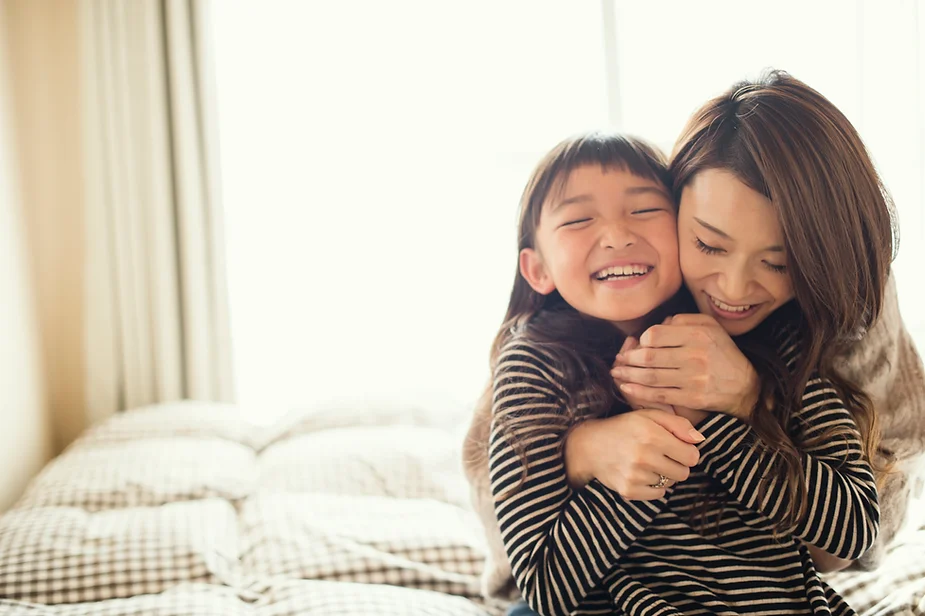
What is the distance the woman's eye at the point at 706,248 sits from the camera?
0.99 m

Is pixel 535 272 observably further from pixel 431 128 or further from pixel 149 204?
pixel 431 128

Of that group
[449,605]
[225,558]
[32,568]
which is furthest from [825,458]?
[32,568]

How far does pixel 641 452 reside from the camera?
928mm

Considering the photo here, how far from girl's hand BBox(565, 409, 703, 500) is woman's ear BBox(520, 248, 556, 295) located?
22 centimetres

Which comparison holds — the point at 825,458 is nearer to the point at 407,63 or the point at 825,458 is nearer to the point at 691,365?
Result: the point at 691,365

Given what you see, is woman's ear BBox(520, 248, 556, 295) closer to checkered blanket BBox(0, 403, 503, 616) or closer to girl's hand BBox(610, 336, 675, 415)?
girl's hand BBox(610, 336, 675, 415)

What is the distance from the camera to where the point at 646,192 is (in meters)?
1.06

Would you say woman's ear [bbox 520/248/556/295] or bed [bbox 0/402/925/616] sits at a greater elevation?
woman's ear [bbox 520/248/556/295]

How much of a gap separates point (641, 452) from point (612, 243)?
27cm

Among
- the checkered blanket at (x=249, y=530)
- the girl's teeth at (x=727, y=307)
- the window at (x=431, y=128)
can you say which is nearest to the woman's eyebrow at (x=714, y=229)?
the girl's teeth at (x=727, y=307)

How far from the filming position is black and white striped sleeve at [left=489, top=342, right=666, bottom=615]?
94cm

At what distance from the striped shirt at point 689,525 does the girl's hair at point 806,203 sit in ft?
0.10

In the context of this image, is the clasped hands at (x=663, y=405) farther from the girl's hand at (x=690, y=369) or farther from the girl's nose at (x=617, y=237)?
the girl's nose at (x=617, y=237)

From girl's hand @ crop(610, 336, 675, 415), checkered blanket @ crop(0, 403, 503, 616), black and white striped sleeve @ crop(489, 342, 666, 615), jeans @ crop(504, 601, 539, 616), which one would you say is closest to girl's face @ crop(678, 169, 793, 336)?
girl's hand @ crop(610, 336, 675, 415)
